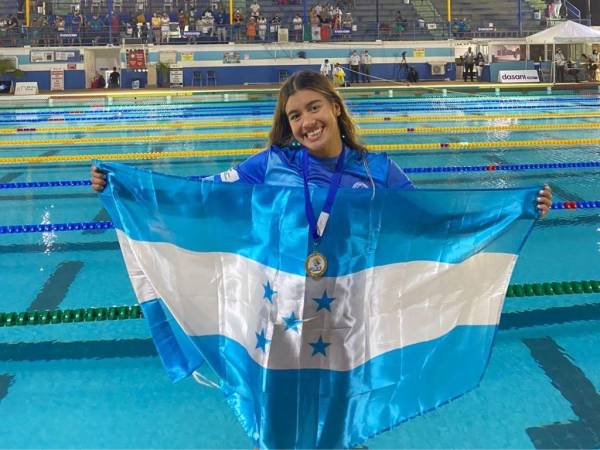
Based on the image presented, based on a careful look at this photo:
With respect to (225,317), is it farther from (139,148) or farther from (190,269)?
(139,148)

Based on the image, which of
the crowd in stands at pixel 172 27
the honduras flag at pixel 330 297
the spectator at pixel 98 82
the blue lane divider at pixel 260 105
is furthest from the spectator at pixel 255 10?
the honduras flag at pixel 330 297

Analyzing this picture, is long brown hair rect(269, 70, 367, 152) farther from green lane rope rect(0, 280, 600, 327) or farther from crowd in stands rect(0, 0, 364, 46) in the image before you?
crowd in stands rect(0, 0, 364, 46)

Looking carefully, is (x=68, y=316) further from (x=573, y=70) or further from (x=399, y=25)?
(x=399, y=25)

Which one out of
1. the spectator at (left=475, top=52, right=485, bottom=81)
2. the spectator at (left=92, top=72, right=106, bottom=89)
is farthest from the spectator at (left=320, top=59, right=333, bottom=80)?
the spectator at (left=92, top=72, right=106, bottom=89)

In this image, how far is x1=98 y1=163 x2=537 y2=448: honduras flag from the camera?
6.55ft

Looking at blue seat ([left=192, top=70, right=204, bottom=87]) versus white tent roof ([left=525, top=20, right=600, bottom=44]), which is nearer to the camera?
white tent roof ([left=525, top=20, right=600, bottom=44])

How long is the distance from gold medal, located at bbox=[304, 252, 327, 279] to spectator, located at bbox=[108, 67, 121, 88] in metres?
26.3

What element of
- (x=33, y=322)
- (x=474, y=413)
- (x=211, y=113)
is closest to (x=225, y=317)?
(x=474, y=413)

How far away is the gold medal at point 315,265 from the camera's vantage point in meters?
1.98

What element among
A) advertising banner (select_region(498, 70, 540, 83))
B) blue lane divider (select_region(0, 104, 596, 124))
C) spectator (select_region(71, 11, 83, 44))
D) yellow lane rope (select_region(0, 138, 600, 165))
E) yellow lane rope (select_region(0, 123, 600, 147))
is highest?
spectator (select_region(71, 11, 83, 44))

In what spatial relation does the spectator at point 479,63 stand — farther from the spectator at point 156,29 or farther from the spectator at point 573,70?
the spectator at point 156,29

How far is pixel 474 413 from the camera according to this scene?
2539mm

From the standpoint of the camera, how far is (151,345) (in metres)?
3.21

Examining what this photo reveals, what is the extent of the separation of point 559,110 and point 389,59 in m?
13.9
